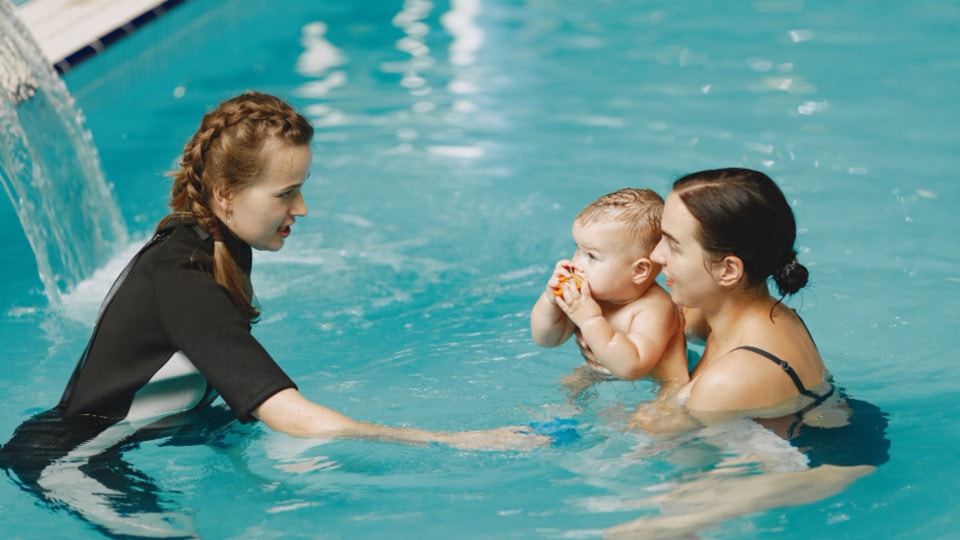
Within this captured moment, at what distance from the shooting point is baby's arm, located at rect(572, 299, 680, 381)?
149 inches

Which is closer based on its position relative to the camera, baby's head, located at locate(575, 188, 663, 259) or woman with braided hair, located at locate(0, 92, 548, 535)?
woman with braided hair, located at locate(0, 92, 548, 535)

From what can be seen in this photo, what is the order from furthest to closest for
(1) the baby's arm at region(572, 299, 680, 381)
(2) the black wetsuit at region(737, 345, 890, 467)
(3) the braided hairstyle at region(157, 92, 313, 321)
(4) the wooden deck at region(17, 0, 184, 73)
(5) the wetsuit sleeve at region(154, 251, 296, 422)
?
(4) the wooden deck at region(17, 0, 184, 73)
(1) the baby's arm at region(572, 299, 680, 381)
(2) the black wetsuit at region(737, 345, 890, 467)
(3) the braided hairstyle at region(157, 92, 313, 321)
(5) the wetsuit sleeve at region(154, 251, 296, 422)

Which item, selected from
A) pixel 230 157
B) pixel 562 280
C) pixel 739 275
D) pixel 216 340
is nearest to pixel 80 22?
pixel 230 157

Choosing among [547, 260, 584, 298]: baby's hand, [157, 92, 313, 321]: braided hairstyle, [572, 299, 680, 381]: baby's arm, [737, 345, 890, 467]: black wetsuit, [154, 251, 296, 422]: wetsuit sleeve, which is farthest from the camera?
[547, 260, 584, 298]: baby's hand

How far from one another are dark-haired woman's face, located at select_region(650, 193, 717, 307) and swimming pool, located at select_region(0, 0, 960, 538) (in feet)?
1.67

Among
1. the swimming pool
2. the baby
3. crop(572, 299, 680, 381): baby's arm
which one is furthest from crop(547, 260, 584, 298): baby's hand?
the swimming pool

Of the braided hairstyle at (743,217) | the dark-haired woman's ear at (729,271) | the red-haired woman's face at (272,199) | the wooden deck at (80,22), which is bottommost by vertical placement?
the wooden deck at (80,22)

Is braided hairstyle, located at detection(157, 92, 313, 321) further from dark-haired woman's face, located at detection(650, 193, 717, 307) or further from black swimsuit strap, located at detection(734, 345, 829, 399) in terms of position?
black swimsuit strap, located at detection(734, 345, 829, 399)

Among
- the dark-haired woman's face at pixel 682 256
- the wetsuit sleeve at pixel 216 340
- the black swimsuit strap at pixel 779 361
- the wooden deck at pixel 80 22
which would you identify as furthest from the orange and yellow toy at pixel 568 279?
the wooden deck at pixel 80 22

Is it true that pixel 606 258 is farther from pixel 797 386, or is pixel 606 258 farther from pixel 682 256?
pixel 797 386

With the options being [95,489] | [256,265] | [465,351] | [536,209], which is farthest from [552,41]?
[95,489]

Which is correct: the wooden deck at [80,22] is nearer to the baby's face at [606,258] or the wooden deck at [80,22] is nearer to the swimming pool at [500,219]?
the swimming pool at [500,219]

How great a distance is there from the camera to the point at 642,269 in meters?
3.89

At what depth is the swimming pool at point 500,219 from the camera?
3.82 m
